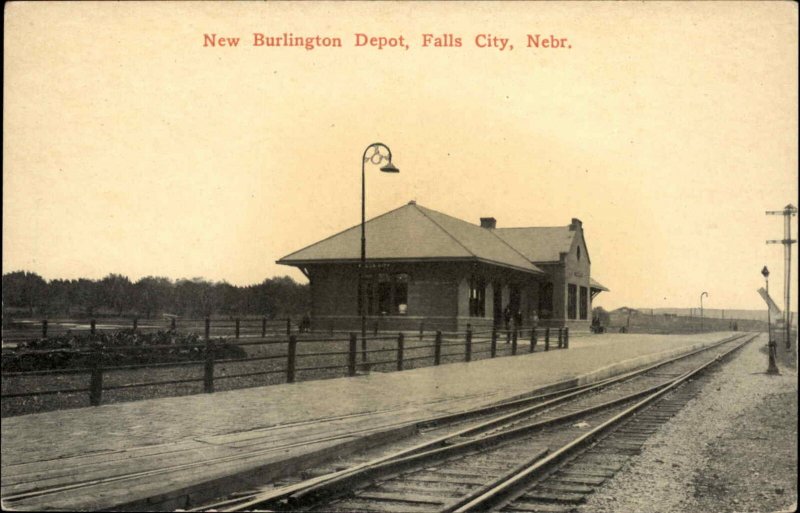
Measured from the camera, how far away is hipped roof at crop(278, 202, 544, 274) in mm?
30156

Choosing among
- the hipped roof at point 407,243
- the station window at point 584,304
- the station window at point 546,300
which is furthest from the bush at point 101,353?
the station window at point 584,304

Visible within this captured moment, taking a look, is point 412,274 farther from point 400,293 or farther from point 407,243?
point 407,243

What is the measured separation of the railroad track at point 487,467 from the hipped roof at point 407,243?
18.6m

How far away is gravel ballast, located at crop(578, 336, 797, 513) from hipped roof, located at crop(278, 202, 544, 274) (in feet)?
58.5

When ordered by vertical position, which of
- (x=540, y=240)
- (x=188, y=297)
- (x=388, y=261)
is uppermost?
(x=540, y=240)

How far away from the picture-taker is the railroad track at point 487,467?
558cm

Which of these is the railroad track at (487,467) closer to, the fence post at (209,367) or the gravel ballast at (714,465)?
the gravel ballast at (714,465)

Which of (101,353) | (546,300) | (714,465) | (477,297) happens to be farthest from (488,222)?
(714,465)

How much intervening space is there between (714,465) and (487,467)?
252 centimetres

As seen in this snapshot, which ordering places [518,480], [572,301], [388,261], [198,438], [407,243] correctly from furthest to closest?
[572,301] → [407,243] → [388,261] → [198,438] → [518,480]

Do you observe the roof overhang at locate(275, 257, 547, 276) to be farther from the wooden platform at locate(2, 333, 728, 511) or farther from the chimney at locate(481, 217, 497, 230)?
the wooden platform at locate(2, 333, 728, 511)

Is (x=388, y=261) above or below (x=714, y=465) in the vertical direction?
above

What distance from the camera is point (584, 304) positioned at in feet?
158

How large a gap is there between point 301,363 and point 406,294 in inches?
499
